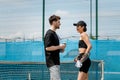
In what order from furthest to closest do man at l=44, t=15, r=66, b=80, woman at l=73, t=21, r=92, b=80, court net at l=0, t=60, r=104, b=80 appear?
court net at l=0, t=60, r=104, b=80, woman at l=73, t=21, r=92, b=80, man at l=44, t=15, r=66, b=80

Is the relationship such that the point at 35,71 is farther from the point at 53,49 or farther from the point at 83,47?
the point at 53,49

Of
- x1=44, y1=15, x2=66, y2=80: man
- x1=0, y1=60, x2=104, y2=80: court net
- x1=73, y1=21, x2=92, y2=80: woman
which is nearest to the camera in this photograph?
x1=44, y1=15, x2=66, y2=80: man

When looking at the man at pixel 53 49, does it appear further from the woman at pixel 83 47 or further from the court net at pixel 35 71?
the court net at pixel 35 71

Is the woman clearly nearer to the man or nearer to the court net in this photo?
the man

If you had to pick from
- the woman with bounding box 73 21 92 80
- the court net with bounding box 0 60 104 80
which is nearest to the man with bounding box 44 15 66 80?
the woman with bounding box 73 21 92 80

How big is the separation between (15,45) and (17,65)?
5052 millimetres

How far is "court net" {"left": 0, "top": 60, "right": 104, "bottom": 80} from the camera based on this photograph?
10312 millimetres

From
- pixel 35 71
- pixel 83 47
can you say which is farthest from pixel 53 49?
pixel 35 71

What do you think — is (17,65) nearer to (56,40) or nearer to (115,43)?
(56,40)

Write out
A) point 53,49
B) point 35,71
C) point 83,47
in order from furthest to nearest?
point 35,71 < point 83,47 < point 53,49

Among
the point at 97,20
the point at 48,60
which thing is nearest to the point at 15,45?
the point at 97,20

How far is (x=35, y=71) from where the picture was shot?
11188 millimetres

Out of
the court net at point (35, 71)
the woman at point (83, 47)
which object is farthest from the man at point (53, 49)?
the court net at point (35, 71)

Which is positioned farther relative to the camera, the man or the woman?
the woman
